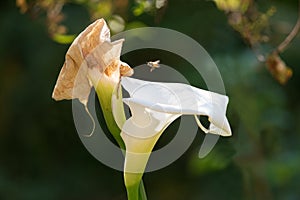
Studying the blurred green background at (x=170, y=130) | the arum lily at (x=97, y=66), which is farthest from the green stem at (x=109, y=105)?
the blurred green background at (x=170, y=130)

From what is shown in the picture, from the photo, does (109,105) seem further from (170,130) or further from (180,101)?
(170,130)

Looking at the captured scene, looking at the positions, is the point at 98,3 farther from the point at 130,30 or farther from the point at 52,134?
the point at 52,134

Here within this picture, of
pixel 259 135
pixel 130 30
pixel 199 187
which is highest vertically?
pixel 130 30

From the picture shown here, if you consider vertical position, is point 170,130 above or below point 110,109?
below

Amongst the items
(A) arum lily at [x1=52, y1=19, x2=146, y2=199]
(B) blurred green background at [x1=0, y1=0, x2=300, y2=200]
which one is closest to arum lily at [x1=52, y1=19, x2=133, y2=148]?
(A) arum lily at [x1=52, y1=19, x2=146, y2=199]

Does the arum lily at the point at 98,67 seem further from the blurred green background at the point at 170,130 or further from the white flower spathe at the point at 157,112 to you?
the blurred green background at the point at 170,130

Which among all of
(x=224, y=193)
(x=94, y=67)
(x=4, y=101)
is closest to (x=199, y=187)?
(x=224, y=193)

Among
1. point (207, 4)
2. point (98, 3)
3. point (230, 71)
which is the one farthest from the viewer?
point (207, 4)

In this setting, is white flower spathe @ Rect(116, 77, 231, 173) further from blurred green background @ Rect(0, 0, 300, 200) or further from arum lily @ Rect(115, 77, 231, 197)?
blurred green background @ Rect(0, 0, 300, 200)

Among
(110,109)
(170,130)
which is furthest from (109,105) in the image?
(170,130)
